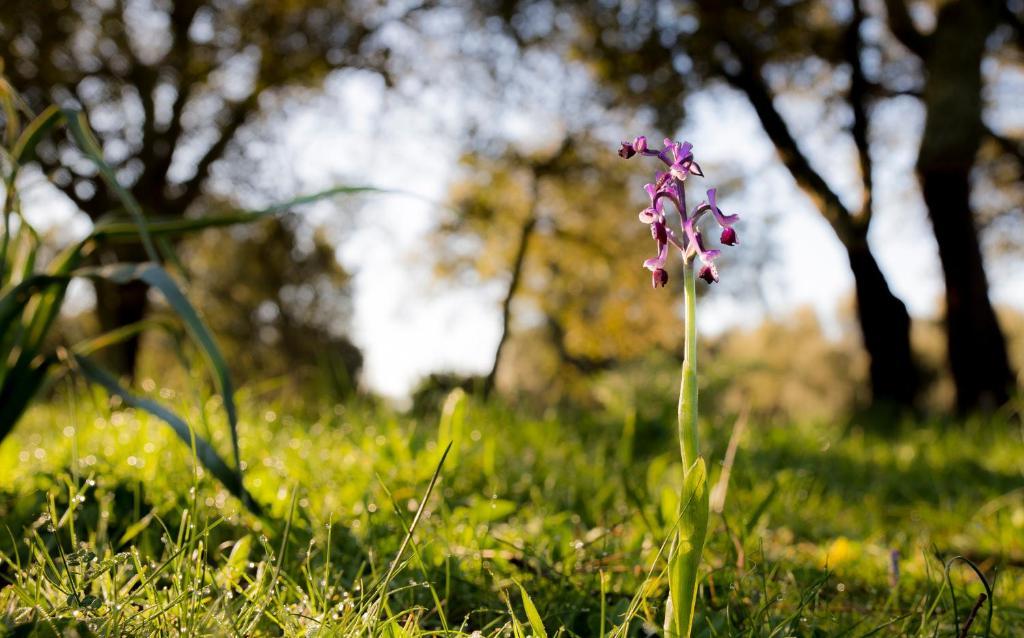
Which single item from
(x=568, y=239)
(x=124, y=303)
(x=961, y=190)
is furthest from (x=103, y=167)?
(x=568, y=239)

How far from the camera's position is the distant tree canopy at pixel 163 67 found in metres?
10.7

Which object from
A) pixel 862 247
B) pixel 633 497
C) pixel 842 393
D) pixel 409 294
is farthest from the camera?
pixel 842 393

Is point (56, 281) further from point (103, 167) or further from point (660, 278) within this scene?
point (660, 278)

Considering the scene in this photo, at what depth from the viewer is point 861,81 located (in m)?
10.1

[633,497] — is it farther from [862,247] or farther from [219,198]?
[219,198]

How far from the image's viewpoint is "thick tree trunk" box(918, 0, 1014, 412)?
25.4 feet

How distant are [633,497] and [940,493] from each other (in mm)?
2395

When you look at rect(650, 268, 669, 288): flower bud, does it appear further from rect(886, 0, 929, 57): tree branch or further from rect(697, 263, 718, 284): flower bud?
rect(886, 0, 929, 57): tree branch

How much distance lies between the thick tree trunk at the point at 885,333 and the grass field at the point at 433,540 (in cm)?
572

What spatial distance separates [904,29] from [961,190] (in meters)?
2.34

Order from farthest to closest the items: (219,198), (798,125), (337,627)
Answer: (219,198)
(798,125)
(337,627)

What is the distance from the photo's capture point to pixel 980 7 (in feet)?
26.5

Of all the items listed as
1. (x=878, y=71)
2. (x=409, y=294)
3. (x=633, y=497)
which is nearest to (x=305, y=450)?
(x=633, y=497)

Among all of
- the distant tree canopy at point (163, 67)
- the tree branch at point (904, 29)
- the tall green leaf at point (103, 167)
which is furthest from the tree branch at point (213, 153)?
the tall green leaf at point (103, 167)
